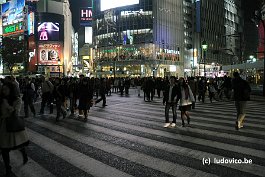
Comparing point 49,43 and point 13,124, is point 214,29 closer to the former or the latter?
point 49,43

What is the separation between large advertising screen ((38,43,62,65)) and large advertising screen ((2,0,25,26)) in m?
14.1

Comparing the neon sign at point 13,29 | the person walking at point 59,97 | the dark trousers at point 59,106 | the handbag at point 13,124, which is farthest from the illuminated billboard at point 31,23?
the handbag at point 13,124

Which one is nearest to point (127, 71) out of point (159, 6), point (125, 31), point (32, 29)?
point (125, 31)

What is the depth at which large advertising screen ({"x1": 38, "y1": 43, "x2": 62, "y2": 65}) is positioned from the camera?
8231 centimetres

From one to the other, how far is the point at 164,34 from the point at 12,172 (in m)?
72.1

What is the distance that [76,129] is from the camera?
33.2ft

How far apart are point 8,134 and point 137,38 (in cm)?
6829

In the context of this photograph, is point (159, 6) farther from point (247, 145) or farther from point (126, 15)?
point (247, 145)

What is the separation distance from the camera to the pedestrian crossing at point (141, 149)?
5.60 metres

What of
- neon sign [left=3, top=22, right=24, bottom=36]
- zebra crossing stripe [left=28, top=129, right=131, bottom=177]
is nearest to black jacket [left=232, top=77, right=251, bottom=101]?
zebra crossing stripe [left=28, top=129, right=131, bottom=177]

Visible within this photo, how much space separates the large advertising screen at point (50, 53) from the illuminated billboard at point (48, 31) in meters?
1.84

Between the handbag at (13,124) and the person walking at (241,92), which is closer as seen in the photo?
the handbag at (13,124)

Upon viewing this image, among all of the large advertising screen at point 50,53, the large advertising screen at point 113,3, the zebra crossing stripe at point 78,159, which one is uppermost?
the large advertising screen at point 113,3

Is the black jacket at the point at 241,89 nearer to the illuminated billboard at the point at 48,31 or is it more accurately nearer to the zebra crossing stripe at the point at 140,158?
the zebra crossing stripe at the point at 140,158
